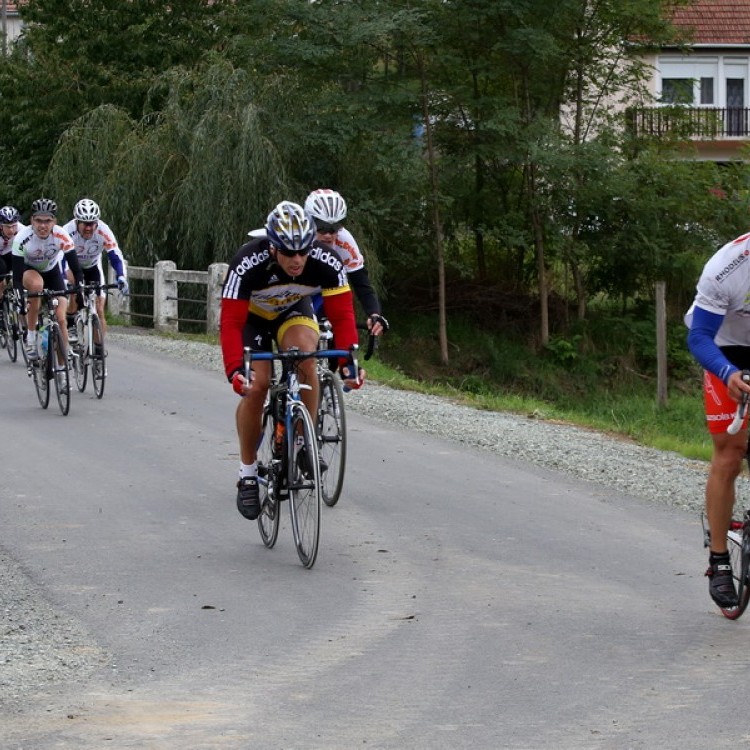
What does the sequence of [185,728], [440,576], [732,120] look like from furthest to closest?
[732,120]
[440,576]
[185,728]

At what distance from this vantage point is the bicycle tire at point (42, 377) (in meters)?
15.7

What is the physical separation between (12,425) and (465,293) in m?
19.8

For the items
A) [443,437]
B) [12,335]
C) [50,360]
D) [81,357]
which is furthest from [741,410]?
[12,335]

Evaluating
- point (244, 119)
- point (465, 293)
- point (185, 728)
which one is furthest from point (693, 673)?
point (465, 293)

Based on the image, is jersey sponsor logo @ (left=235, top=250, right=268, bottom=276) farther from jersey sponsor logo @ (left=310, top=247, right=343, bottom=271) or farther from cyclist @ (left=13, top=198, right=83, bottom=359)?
cyclist @ (left=13, top=198, right=83, bottom=359)

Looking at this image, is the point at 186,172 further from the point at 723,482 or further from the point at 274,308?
the point at 723,482

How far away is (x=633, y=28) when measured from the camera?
103 feet

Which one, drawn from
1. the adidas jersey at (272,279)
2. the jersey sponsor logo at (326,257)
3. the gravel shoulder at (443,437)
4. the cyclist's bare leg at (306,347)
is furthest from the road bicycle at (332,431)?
the gravel shoulder at (443,437)

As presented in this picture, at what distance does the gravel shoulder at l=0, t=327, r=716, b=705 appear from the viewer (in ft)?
22.3

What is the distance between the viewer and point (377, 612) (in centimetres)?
772

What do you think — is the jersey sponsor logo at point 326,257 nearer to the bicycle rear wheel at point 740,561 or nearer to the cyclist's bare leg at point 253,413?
the cyclist's bare leg at point 253,413

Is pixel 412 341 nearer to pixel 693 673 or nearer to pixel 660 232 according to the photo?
pixel 660 232

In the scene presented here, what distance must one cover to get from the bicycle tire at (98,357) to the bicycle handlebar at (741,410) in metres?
10.2

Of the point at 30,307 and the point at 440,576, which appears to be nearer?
the point at 440,576
